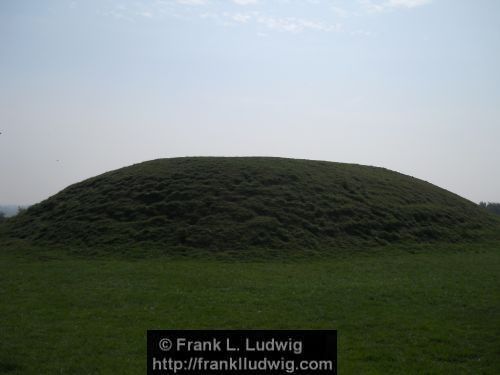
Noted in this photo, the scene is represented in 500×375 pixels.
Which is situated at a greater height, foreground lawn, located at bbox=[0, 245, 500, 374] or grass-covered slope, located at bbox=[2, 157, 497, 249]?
grass-covered slope, located at bbox=[2, 157, 497, 249]

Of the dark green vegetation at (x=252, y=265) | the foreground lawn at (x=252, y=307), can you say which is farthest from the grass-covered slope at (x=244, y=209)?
the foreground lawn at (x=252, y=307)

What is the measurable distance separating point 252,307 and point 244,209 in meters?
20.1

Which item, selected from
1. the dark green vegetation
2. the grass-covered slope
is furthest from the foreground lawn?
the grass-covered slope

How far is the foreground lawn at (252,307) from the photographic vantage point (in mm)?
10922

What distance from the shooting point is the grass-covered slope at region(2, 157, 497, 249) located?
32.6 metres

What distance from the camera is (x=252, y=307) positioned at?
15.8 m

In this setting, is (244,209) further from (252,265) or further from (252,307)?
(252,307)

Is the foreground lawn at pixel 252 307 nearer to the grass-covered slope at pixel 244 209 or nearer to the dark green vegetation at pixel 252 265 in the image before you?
the dark green vegetation at pixel 252 265

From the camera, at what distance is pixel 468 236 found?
37.7 metres

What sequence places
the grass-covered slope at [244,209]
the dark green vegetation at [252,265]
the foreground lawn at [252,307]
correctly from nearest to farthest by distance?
the foreground lawn at [252,307], the dark green vegetation at [252,265], the grass-covered slope at [244,209]

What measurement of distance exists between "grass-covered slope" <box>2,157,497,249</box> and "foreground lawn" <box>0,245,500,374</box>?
5.04 meters

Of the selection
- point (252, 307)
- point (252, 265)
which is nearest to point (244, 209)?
point (252, 265)

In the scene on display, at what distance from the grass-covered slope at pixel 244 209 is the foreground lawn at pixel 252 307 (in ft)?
16.5

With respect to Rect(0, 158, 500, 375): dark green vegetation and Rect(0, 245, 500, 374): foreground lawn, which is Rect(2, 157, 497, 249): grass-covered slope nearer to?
Rect(0, 158, 500, 375): dark green vegetation
